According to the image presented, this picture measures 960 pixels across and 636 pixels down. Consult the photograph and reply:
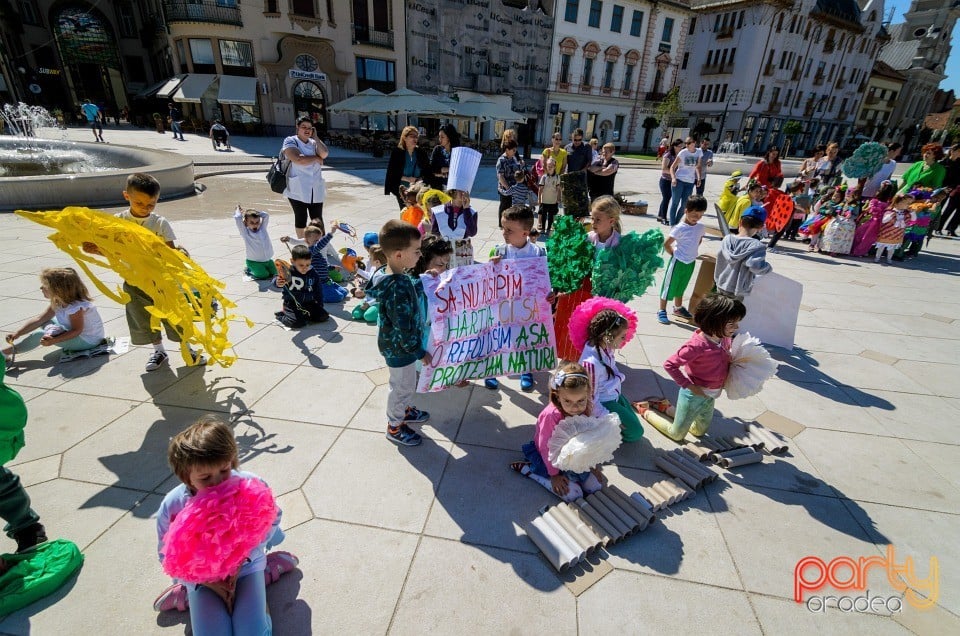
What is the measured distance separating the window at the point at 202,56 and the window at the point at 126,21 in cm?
1432

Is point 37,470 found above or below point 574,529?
below

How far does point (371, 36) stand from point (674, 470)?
34.5m

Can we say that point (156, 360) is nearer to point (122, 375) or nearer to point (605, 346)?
point (122, 375)

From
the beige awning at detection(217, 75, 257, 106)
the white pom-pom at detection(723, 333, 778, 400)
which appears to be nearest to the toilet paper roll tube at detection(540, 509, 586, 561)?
the white pom-pom at detection(723, 333, 778, 400)

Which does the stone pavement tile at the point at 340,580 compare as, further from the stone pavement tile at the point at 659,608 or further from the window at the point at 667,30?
the window at the point at 667,30

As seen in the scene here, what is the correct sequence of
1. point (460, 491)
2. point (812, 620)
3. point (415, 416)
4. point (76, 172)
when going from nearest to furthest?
point (812, 620) < point (460, 491) < point (415, 416) < point (76, 172)

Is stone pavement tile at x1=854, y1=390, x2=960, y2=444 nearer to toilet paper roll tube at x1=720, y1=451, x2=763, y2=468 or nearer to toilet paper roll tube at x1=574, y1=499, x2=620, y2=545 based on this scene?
toilet paper roll tube at x1=720, y1=451, x2=763, y2=468

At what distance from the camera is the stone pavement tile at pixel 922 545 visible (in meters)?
2.48

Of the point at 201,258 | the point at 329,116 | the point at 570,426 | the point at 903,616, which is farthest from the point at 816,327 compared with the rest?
the point at 329,116

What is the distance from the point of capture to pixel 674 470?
3.16m

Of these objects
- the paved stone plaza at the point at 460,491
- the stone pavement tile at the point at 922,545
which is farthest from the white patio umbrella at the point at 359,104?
the stone pavement tile at the point at 922,545

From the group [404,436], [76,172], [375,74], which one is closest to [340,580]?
[404,436]

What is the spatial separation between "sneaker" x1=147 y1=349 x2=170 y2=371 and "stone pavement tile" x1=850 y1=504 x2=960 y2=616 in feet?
18.8

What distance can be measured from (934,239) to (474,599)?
15635mm
